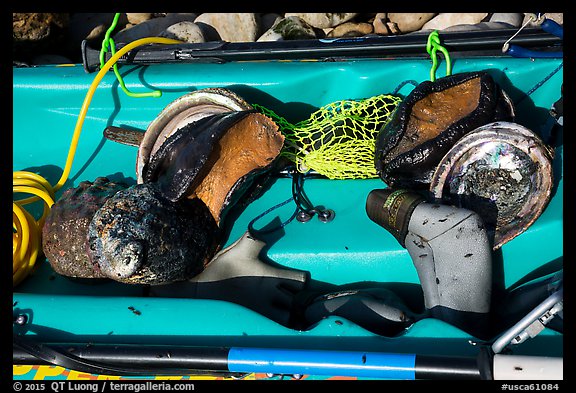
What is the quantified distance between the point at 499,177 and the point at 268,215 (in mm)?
1130

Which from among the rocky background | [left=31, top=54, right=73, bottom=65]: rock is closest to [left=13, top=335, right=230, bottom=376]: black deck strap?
the rocky background

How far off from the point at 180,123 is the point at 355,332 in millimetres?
1449

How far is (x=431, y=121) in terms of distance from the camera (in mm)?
3127

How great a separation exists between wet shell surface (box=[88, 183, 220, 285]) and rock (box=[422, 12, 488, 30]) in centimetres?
293

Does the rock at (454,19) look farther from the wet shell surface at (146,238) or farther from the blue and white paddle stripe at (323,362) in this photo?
the blue and white paddle stripe at (323,362)

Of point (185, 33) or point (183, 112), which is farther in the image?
point (185, 33)

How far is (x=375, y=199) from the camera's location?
10.1 ft

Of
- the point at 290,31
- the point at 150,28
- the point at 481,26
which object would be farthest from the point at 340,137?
the point at 150,28

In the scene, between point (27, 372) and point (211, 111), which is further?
point (211, 111)

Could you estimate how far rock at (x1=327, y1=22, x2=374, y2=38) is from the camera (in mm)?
5227

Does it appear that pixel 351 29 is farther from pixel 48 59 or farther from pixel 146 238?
pixel 146 238

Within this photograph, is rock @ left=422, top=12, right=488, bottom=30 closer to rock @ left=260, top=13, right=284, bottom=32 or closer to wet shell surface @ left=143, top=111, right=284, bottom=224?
rock @ left=260, top=13, right=284, bottom=32
